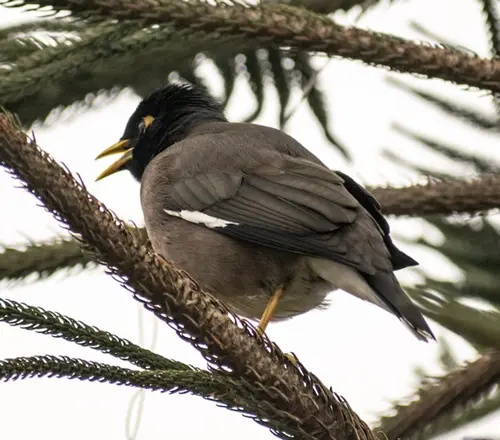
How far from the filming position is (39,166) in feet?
5.78

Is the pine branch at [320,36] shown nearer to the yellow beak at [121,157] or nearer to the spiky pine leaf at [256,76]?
the spiky pine leaf at [256,76]

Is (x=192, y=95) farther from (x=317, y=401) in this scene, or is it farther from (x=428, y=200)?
(x=317, y=401)

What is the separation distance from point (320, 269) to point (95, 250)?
1.64 metres

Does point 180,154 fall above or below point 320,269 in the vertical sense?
above

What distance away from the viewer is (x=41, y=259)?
295 cm

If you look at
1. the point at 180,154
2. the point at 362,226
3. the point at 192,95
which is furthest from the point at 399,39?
the point at 192,95

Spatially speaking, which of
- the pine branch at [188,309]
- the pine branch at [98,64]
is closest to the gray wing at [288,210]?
the pine branch at [98,64]

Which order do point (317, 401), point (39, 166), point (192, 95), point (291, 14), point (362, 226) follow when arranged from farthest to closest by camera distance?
1. point (192, 95)
2. point (362, 226)
3. point (291, 14)
4. point (317, 401)
5. point (39, 166)

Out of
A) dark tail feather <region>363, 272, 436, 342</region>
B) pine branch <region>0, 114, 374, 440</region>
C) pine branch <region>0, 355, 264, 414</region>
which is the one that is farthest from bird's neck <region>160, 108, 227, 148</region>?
pine branch <region>0, 355, 264, 414</region>

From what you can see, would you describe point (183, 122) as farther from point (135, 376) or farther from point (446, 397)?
point (135, 376)

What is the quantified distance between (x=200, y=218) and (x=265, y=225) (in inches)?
→ 13.6

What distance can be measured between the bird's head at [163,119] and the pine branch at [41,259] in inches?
61.5

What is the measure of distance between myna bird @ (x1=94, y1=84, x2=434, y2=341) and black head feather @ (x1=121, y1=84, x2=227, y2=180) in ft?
0.98

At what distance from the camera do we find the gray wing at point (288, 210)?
3.29 metres
